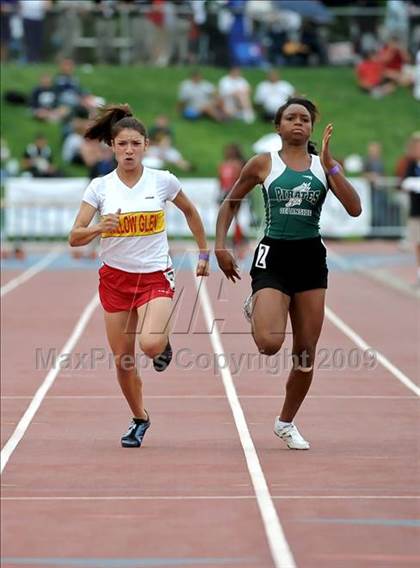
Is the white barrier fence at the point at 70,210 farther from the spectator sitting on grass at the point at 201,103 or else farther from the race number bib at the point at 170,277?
the race number bib at the point at 170,277

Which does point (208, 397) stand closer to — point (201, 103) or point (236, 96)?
point (236, 96)

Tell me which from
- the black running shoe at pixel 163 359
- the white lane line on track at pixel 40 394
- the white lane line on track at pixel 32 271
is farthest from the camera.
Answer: the white lane line on track at pixel 32 271

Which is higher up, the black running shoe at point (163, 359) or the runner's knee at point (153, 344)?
the runner's knee at point (153, 344)

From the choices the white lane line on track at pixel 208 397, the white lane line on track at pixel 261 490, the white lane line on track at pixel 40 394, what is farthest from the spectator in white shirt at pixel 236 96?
the white lane line on track at pixel 208 397

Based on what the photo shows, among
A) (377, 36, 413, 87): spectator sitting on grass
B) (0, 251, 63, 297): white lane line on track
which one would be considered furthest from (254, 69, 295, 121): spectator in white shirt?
(0, 251, 63, 297): white lane line on track

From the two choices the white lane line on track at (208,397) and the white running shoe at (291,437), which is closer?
the white running shoe at (291,437)

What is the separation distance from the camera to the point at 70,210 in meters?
33.8

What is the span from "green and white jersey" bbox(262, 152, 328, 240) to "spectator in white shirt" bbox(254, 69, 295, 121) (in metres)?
29.3

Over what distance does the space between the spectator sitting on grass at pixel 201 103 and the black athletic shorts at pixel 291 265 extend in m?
30.5

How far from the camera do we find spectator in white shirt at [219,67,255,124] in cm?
4009

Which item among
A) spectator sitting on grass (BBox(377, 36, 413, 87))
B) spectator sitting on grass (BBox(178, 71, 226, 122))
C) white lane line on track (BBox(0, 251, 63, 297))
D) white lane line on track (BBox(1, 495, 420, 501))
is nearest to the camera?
white lane line on track (BBox(1, 495, 420, 501))

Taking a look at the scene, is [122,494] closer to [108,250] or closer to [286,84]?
[108,250]

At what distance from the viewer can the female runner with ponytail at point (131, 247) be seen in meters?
10.4

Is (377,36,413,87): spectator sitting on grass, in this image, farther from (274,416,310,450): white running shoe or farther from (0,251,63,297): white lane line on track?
(274,416,310,450): white running shoe
